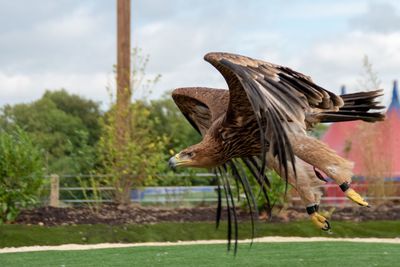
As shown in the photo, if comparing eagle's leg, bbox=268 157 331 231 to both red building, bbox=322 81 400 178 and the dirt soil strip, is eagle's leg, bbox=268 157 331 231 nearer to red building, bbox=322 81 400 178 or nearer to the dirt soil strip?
the dirt soil strip

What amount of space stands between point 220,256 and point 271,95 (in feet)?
17.8

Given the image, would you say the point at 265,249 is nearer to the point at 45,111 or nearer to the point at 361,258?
the point at 361,258

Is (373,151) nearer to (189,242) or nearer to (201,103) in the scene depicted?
(189,242)

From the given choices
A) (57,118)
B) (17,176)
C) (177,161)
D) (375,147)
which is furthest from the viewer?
(57,118)

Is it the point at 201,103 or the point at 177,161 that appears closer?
the point at 177,161

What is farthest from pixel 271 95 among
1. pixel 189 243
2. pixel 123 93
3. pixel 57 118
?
pixel 57 118

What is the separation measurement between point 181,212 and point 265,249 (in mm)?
3543

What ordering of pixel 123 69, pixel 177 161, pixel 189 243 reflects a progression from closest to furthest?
pixel 177 161 < pixel 189 243 < pixel 123 69

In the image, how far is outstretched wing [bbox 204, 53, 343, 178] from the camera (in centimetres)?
448

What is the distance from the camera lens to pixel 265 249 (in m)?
10.6

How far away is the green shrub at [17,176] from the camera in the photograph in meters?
12.0

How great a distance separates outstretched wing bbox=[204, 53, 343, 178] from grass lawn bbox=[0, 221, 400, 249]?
678 cm

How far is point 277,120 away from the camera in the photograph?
448 centimetres

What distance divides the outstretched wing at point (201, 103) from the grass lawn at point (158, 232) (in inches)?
211
